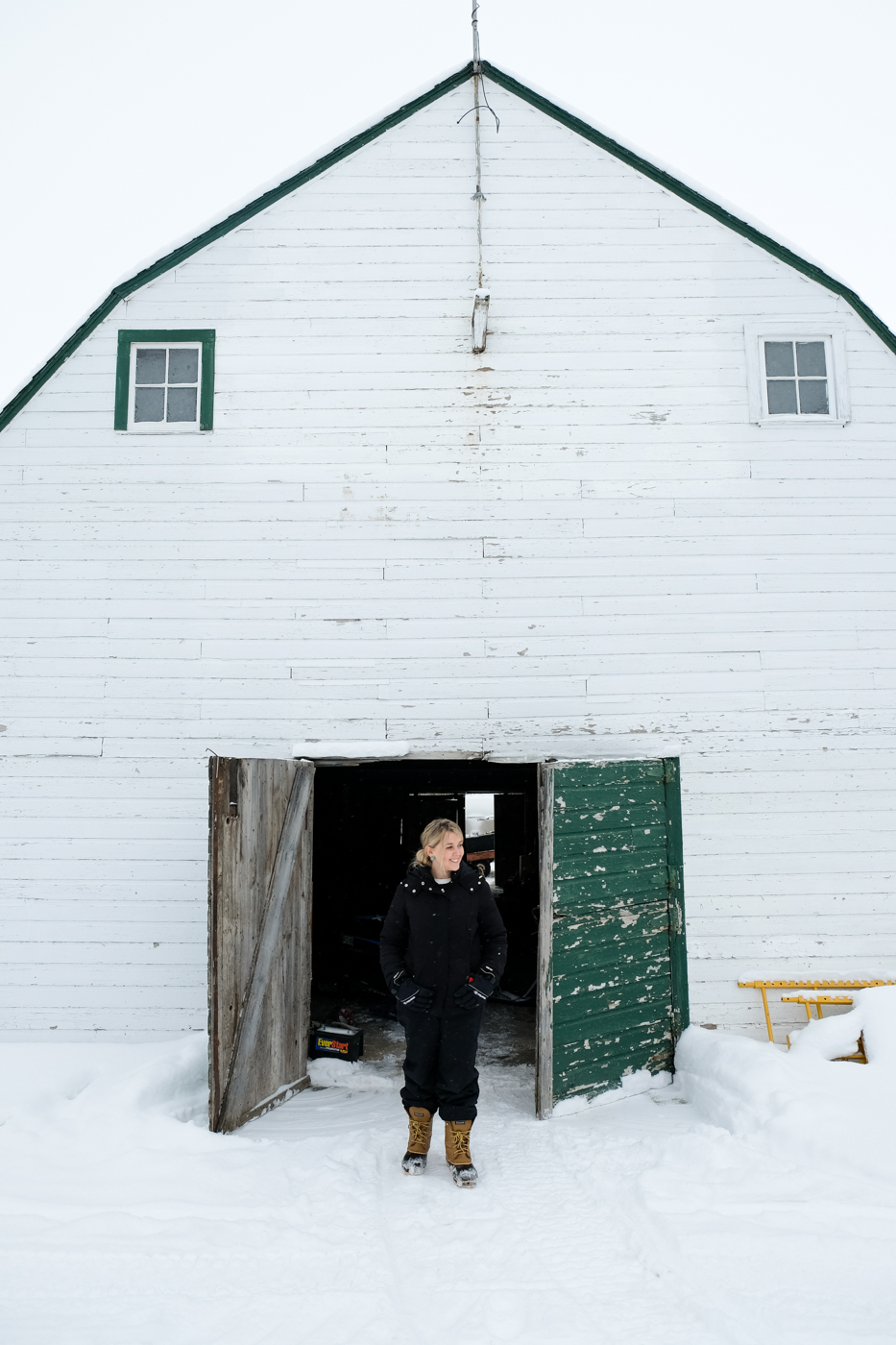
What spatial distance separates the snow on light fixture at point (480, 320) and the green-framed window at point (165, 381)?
211 centimetres

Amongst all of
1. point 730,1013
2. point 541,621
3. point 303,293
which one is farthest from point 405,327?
point 730,1013

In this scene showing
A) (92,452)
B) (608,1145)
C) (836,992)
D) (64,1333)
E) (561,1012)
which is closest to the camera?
(64,1333)

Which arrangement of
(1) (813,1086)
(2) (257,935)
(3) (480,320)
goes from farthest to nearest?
1. (3) (480,320)
2. (2) (257,935)
3. (1) (813,1086)

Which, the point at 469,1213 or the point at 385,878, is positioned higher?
the point at 385,878

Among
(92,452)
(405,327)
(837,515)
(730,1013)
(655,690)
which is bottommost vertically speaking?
(730,1013)

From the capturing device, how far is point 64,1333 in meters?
3.10

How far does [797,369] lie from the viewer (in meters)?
6.71

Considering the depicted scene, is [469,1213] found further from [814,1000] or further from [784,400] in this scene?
[784,400]

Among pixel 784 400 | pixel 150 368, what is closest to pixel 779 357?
pixel 784 400

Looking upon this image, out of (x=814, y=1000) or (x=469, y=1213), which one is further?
(x=814, y=1000)

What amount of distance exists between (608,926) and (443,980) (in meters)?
1.78

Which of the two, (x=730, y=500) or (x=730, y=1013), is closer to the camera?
(x=730, y=1013)

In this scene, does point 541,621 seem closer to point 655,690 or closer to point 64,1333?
point 655,690

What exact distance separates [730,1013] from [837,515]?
3.92m
